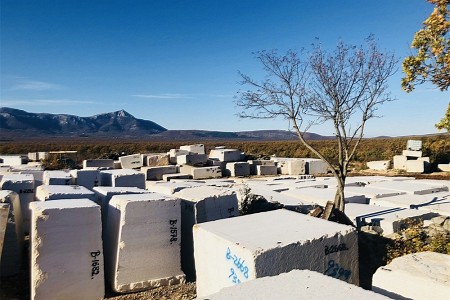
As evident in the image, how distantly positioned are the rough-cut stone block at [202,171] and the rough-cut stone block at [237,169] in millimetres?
782

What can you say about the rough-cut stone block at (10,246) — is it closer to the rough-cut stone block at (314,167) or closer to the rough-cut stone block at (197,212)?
the rough-cut stone block at (197,212)

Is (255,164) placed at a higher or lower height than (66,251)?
higher

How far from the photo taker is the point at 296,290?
1.92 meters

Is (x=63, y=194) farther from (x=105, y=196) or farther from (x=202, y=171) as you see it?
(x=202, y=171)

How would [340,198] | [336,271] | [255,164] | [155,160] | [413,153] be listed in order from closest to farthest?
[336,271]
[340,198]
[413,153]
[155,160]
[255,164]

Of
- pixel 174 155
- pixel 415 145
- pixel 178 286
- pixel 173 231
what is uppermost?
pixel 415 145

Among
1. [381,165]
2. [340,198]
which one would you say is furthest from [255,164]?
[340,198]

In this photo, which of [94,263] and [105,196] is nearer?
[94,263]

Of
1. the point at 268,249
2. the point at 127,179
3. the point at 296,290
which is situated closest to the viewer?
the point at 296,290

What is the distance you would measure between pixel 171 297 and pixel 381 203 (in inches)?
237

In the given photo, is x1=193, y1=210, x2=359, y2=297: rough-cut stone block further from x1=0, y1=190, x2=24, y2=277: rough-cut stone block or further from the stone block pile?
x1=0, y1=190, x2=24, y2=277: rough-cut stone block

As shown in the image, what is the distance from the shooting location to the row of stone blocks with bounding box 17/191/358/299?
3.12 m

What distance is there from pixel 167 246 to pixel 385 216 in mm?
4283

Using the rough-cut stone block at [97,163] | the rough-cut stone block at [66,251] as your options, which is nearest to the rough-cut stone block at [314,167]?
the rough-cut stone block at [97,163]
